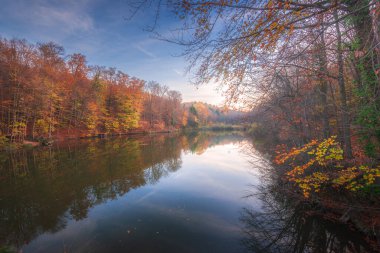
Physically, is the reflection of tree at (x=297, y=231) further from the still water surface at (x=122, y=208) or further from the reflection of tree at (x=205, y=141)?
the reflection of tree at (x=205, y=141)

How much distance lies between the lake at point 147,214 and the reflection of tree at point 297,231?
2 cm

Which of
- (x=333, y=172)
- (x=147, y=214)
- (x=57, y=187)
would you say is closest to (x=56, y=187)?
(x=57, y=187)

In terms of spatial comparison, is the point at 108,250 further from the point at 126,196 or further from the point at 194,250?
the point at 126,196

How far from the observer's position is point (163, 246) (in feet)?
12.9

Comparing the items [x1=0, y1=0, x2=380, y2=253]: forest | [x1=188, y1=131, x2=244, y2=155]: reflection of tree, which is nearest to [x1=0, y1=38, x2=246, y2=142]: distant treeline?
[x1=0, y1=0, x2=380, y2=253]: forest

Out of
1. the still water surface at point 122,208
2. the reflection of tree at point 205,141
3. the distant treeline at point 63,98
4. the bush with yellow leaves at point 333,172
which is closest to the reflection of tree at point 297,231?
the still water surface at point 122,208

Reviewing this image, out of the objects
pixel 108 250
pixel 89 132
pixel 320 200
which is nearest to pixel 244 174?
pixel 320 200

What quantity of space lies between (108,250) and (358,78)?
7.59 meters

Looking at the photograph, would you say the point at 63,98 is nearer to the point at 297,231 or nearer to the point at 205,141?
the point at 205,141

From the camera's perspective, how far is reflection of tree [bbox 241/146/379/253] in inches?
151

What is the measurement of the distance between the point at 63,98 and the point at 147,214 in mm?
25459

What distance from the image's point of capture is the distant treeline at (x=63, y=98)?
17062 mm

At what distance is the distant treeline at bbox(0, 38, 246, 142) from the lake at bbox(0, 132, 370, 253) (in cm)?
423

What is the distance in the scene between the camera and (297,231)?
4426mm
